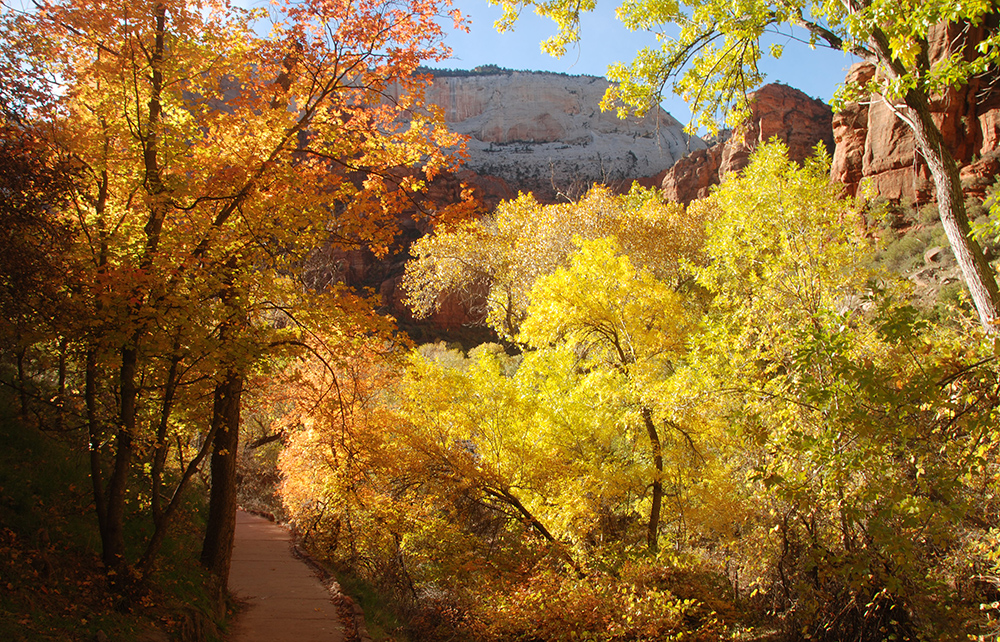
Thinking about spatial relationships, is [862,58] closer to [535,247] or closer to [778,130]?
[535,247]

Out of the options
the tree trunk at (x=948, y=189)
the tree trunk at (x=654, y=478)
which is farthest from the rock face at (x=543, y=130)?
the tree trunk at (x=948, y=189)

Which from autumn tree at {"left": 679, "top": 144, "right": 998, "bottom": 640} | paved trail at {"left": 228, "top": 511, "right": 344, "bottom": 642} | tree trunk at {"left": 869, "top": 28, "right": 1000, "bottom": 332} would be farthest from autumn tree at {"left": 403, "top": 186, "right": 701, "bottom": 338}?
tree trunk at {"left": 869, "top": 28, "right": 1000, "bottom": 332}

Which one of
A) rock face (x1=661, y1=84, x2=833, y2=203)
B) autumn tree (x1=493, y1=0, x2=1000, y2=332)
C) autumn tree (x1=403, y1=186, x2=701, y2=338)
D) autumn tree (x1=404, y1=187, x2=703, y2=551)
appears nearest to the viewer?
autumn tree (x1=493, y1=0, x2=1000, y2=332)

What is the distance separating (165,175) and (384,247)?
2.92 metres

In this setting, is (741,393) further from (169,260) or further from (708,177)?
(708,177)

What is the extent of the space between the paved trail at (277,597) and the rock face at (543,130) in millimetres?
55606

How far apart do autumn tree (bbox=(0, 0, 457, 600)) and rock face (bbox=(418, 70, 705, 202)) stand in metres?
58.3

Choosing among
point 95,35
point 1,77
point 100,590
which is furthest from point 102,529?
point 95,35

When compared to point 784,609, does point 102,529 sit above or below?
above

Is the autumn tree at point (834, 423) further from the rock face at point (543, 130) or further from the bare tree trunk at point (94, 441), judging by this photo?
the rock face at point (543, 130)

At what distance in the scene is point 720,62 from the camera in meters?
6.69

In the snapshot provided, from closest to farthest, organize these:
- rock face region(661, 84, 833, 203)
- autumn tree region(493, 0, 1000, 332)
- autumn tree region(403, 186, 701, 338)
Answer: autumn tree region(493, 0, 1000, 332), autumn tree region(403, 186, 701, 338), rock face region(661, 84, 833, 203)

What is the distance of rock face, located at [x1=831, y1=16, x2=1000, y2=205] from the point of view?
24.5 meters

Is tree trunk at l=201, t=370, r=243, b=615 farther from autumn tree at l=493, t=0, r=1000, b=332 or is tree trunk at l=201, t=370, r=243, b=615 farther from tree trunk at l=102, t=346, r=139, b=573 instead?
autumn tree at l=493, t=0, r=1000, b=332
